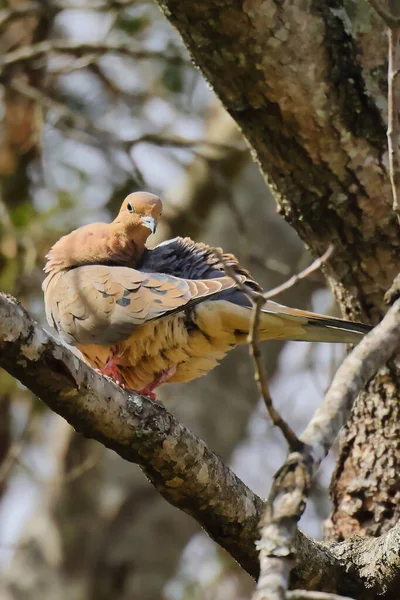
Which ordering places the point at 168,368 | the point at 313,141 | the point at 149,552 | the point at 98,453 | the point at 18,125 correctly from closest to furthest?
the point at 313,141, the point at 168,368, the point at 98,453, the point at 149,552, the point at 18,125

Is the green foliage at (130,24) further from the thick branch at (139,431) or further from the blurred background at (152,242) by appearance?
the thick branch at (139,431)

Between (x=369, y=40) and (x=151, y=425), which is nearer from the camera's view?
(x=151, y=425)

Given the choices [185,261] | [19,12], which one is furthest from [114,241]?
[19,12]

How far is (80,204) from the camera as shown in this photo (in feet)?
20.3

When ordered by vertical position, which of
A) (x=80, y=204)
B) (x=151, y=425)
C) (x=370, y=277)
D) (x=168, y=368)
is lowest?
(x=151, y=425)

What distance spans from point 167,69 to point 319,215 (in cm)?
381

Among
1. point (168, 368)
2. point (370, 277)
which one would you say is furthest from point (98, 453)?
point (370, 277)

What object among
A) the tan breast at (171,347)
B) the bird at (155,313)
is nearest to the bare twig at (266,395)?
the bird at (155,313)

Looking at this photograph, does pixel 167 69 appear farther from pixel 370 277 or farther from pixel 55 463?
pixel 370 277

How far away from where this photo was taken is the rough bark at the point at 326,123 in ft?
9.47

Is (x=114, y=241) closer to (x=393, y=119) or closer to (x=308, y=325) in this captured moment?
(x=308, y=325)

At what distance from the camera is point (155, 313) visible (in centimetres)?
303

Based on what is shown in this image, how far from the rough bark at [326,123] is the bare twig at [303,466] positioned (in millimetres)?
1298

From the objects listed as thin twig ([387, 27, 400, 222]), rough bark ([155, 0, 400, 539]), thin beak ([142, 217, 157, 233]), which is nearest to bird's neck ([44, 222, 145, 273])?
thin beak ([142, 217, 157, 233])
